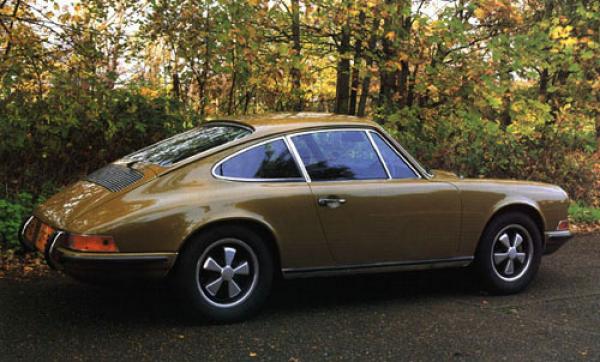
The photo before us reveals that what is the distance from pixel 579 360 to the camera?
4086 mm

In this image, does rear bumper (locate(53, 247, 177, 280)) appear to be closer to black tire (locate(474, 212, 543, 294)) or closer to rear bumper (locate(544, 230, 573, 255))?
black tire (locate(474, 212, 543, 294))

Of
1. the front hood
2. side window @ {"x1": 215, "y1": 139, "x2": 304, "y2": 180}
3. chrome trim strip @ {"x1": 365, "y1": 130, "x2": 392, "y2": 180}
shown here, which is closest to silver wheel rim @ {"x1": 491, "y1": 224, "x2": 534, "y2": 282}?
chrome trim strip @ {"x1": 365, "y1": 130, "x2": 392, "y2": 180}

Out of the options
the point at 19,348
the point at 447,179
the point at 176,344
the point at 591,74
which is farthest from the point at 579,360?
the point at 591,74

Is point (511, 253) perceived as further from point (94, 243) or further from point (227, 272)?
point (94, 243)

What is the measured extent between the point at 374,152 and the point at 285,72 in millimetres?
4784

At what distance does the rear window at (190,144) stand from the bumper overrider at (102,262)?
77 centimetres

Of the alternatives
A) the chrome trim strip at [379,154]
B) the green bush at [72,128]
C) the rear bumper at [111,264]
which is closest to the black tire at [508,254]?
the chrome trim strip at [379,154]

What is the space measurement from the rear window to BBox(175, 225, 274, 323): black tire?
692 mm

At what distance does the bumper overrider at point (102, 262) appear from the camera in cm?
409

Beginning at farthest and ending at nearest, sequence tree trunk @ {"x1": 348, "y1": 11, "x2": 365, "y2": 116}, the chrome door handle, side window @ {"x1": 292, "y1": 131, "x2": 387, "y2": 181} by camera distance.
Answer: tree trunk @ {"x1": 348, "y1": 11, "x2": 365, "y2": 116} < side window @ {"x1": 292, "y1": 131, "x2": 387, "y2": 181} < the chrome door handle

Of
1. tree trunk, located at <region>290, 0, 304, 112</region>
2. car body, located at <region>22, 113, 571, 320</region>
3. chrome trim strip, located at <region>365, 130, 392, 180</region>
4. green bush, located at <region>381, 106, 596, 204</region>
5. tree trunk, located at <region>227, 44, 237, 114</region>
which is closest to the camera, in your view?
car body, located at <region>22, 113, 571, 320</region>

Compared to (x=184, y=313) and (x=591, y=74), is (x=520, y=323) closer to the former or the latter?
(x=184, y=313)

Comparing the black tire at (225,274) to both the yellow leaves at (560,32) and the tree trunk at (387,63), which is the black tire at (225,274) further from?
the yellow leaves at (560,32)

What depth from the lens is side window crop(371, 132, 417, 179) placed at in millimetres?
5227
